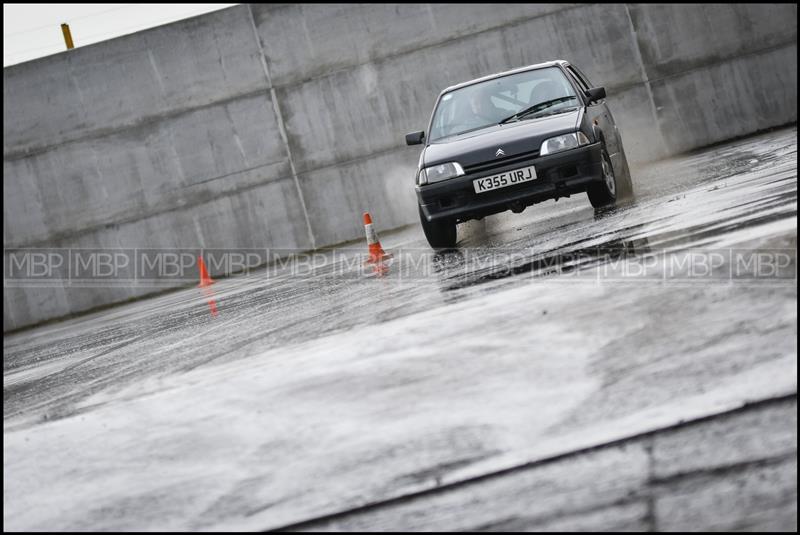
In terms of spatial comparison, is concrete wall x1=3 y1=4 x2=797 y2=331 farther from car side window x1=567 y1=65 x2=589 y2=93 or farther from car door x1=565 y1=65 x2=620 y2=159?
car door x1=565 y1=65 x2=620 y2=159

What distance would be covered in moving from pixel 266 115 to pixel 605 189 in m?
10.9

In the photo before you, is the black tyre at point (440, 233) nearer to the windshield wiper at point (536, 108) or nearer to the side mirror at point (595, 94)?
the windshield wiper at point (536, 108)

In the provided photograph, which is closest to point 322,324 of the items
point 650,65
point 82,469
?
point 82,469

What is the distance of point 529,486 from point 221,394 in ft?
8.32

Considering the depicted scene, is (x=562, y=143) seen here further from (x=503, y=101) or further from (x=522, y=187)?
(x=503, y=101)

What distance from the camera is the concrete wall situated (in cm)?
2070

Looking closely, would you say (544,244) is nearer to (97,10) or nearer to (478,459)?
(478,459)

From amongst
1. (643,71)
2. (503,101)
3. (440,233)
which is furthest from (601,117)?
(643,71)

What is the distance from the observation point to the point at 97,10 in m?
21.5

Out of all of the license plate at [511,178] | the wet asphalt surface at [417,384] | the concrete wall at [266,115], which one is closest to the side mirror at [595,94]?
the license plate at [511,178]

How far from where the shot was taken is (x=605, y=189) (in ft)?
35.9

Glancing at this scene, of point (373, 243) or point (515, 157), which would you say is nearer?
point (515, 157)

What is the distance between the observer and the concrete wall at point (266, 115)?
2070 cm

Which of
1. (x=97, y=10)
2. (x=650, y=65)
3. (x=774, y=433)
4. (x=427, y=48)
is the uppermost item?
(x=97, y=10)
